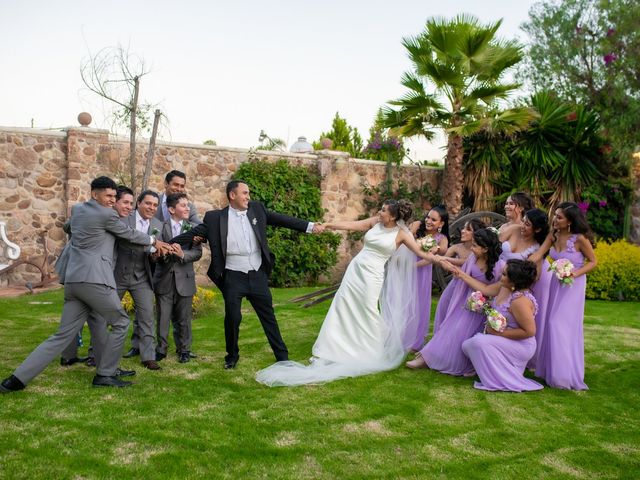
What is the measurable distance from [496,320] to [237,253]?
2550 mm

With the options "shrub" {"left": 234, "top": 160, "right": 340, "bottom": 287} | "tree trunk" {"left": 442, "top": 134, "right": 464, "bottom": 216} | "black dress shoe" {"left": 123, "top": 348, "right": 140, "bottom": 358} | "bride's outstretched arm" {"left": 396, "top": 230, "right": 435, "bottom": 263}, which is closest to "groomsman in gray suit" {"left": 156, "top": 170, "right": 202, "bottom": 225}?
"black dress shoe" {"left": 123, "top": 348, "right": 140, "bottom": 358}

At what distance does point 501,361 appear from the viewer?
5.79 m

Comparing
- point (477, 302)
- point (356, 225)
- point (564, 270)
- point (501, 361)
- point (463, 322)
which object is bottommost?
point (501, 361)

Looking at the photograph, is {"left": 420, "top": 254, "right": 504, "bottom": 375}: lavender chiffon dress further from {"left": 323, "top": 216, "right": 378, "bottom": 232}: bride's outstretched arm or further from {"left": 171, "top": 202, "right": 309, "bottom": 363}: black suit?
{"left": 171, "top": 202, "right": 309, "bottom": 363}: black suit

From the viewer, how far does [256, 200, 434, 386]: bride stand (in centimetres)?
649

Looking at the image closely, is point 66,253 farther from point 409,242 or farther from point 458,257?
point 458,257

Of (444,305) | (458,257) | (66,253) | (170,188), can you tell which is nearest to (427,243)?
(458,257)

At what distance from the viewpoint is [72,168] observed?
12.0 m

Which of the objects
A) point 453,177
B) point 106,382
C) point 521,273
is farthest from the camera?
point 453,177

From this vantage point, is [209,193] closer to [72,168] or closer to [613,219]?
[72,168]

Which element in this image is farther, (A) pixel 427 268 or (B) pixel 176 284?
(A) pixel 427 268

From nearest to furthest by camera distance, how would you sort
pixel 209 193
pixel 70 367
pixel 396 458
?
pixel 396 458 → pixel 70 367 → pixel 209 193

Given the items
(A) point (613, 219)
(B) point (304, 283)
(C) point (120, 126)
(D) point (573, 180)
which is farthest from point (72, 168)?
(A) point (613, 219)

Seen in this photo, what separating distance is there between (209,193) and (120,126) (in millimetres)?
2409
